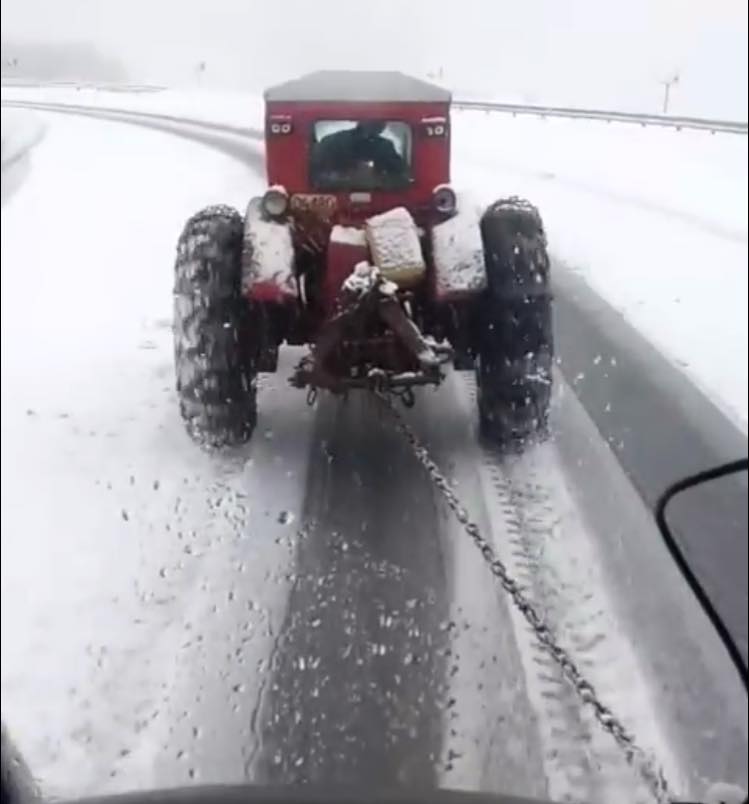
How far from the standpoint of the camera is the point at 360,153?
5.34 m

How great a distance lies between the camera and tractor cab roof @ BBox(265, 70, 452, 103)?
525 cm

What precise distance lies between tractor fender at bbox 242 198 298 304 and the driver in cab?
363mm

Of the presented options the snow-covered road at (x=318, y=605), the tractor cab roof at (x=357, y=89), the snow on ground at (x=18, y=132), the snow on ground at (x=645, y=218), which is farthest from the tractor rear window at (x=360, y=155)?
the snow on ground at (x=18, y=132)

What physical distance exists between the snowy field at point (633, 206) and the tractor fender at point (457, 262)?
52 cm

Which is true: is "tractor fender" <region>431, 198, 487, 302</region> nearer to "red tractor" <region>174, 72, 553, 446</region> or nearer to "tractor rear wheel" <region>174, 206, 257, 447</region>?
"red tractor" <region>174, 72, 553, 446</region>

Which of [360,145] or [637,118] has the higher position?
[637,118]

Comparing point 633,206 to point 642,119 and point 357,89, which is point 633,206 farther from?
point 357,89

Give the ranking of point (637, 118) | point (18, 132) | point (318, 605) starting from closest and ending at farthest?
point (318, 605)
point (18, 132)
point (637, 118)

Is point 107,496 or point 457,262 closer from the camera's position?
point 107,496

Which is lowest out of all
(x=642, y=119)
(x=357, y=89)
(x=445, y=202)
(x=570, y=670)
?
(x=570, y=670)

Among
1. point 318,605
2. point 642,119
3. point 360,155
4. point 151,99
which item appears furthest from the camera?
point 642,119

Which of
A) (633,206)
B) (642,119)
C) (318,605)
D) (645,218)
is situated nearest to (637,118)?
(642,119)

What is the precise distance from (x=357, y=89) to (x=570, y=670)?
2654 millimetres

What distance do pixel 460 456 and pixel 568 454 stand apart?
0.46 meters
